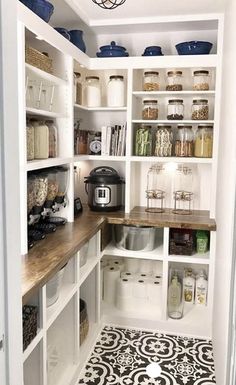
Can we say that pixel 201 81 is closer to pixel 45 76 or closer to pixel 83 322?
pixel 45 76

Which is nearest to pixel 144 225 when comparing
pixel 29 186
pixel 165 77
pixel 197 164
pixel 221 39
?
pixel 197 164

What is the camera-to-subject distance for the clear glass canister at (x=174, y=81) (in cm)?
284

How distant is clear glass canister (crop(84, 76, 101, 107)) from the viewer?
9.87 ft

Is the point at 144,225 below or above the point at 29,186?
below

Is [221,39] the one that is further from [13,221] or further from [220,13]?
[13,221]

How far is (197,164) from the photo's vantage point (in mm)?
3086

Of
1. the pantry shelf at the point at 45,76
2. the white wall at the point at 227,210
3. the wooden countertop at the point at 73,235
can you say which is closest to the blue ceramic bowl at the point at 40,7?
the pantry shelf at the point at 45,76

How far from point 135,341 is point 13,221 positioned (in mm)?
2115

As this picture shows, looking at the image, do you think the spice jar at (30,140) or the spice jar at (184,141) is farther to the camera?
the spice jar at (184,141)

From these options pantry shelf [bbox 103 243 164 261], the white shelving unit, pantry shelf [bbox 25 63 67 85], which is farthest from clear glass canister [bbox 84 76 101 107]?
pantry shelf [bbox 103 243 164 261]

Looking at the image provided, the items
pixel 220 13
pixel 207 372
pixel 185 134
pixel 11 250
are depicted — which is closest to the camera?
pixel 11 250

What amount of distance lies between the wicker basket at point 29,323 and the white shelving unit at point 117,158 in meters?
0.27

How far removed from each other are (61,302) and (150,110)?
5.55 ft

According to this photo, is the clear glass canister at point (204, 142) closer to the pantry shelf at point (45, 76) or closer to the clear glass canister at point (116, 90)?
the clear glass canister at point (116, 90)
